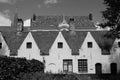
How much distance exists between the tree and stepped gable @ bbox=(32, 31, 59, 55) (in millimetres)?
12161

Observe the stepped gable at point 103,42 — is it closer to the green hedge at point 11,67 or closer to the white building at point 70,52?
the white building at point 70,52

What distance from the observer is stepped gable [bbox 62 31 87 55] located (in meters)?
31.7

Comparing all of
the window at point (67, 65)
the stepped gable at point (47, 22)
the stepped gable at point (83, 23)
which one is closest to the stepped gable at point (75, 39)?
the window at point (67, 65)

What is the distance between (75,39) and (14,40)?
37.8ft

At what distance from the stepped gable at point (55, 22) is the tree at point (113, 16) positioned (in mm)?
26328

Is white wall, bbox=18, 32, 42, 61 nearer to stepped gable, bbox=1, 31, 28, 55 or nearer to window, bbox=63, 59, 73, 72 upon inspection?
stepped gable, bbox=1, 31, 28, 55

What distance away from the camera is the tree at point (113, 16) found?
22422 mm

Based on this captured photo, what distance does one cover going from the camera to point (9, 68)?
14.9m

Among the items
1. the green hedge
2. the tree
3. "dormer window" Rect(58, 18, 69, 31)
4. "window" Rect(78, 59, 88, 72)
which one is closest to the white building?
"window" Rect(78, 59, 88, 72)

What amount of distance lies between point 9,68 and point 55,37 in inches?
764

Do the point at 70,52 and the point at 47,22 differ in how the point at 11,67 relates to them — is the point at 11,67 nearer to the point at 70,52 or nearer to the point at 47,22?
the point at 70,52

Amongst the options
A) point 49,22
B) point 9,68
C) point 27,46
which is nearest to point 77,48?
point 27,46

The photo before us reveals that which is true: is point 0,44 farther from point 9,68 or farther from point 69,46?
point 9,68

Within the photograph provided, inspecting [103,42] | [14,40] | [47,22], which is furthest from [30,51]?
[47,22]
